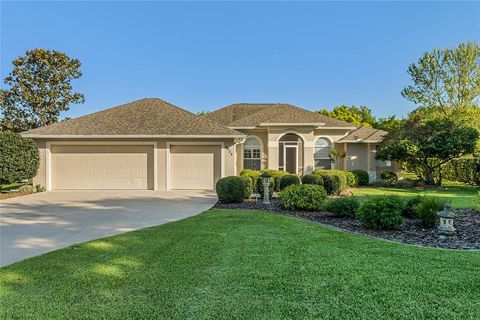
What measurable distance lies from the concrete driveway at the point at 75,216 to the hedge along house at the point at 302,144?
776 cm

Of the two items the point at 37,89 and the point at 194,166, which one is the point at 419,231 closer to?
the point at 194,166

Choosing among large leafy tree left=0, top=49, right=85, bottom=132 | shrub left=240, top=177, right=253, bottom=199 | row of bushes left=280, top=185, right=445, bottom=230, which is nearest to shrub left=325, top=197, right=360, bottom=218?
row of bushes left=280, top=185, right=445, bottom=230

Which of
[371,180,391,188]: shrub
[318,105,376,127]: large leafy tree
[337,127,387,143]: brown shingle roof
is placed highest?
[318,105,376,127]: large leafy tree

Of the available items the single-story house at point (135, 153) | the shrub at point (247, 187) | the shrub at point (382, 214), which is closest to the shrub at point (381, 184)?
the single-story house at point (135, 153)

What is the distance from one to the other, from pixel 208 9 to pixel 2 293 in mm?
13831

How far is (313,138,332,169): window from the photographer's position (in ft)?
68.2

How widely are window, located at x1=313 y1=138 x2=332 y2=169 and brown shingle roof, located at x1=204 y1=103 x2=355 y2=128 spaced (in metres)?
1.30

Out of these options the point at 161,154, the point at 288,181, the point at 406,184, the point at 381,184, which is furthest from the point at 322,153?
the point at 161,154

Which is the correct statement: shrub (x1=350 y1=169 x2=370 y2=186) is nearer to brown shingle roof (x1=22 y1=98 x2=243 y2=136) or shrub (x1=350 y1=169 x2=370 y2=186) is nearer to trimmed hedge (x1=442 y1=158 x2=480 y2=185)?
trimmed hedge (x1=442 y1=158 x2=480 y2=185)

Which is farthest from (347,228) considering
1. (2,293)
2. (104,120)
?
(104,120)

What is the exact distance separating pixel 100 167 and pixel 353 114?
124 ft

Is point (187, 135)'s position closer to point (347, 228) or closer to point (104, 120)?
point (104, 120)

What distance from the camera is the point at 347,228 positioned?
712 cm

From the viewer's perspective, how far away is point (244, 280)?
153 inches
